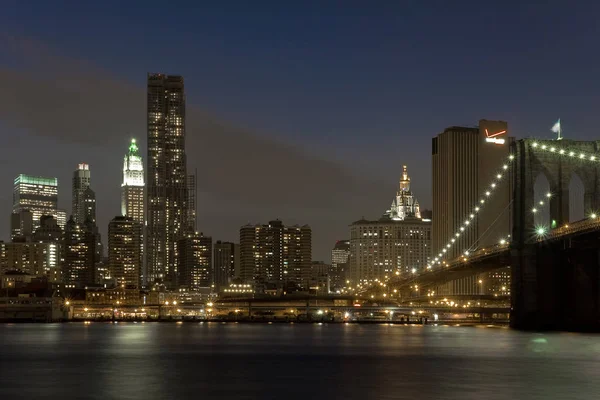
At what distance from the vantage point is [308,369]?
196ft

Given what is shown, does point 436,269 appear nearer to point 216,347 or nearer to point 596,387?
point 216,347

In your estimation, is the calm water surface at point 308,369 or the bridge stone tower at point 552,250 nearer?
the calm water surface at point 308,369

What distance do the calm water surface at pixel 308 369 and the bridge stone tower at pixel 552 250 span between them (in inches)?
407

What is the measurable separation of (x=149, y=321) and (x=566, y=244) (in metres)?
91.4

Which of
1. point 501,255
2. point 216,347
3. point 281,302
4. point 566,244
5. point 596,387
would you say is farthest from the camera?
point 281,302

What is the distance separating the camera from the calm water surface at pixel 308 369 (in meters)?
46.8

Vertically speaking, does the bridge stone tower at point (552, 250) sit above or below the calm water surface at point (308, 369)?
above

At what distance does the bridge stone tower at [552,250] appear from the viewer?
97000mm

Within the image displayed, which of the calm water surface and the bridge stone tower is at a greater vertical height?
the bridge stone tower

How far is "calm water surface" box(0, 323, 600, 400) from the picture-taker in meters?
46.8

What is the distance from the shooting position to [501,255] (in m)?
110

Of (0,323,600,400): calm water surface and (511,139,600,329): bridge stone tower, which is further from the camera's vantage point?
(511,139,600,329): bridge stone tower

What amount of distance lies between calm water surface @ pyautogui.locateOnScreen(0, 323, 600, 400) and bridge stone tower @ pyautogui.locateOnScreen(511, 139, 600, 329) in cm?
1034

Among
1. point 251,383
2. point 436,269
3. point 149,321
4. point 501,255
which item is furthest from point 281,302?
point 251,383
